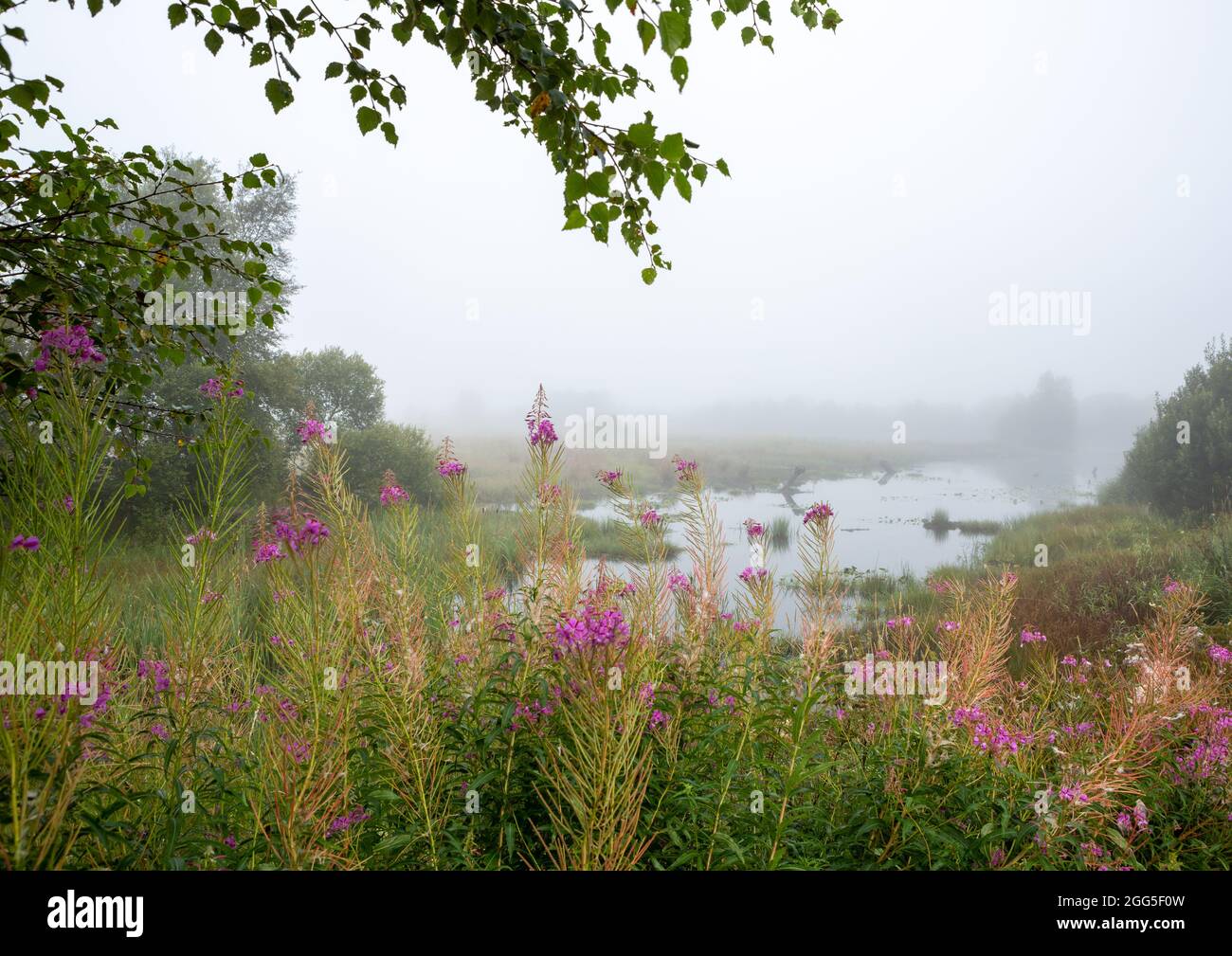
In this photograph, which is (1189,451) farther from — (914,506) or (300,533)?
(300,533)

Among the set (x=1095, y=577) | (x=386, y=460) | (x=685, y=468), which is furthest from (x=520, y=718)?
(x=386, y=460)

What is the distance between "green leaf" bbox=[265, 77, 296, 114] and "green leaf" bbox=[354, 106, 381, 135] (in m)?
0.33

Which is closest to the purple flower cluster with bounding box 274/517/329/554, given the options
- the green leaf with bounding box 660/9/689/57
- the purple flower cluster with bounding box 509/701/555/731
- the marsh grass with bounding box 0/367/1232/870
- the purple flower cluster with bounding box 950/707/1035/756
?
the marsh grass with bounding box 0/367/1232/870

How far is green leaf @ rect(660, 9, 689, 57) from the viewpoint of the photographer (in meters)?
2.35

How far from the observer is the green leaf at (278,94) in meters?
3.09

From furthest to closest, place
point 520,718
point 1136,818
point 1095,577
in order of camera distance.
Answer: point 1095,577 < point 1136,818 < point 520,718

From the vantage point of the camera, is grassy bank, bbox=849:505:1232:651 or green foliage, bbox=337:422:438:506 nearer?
grassy bank, bbox=849:505:1232:651

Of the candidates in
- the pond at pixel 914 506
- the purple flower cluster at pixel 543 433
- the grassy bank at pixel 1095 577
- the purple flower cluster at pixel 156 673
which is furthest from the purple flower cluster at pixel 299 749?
the pond at pixel 914 506

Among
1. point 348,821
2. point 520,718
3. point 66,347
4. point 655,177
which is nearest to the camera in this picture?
point 66,347

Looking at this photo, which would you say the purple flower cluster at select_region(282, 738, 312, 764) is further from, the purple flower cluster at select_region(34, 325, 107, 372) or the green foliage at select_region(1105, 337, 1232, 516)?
the green foliage at select_region(1105, 337, 1232, 516)

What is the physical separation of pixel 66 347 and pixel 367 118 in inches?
69.3

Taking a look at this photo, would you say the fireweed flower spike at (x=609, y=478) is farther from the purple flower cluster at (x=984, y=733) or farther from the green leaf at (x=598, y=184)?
the purple flower cluster at (x=984, y=733)

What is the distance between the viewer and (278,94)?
3111 millimetres

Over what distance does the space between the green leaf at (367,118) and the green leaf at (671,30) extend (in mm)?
1486
